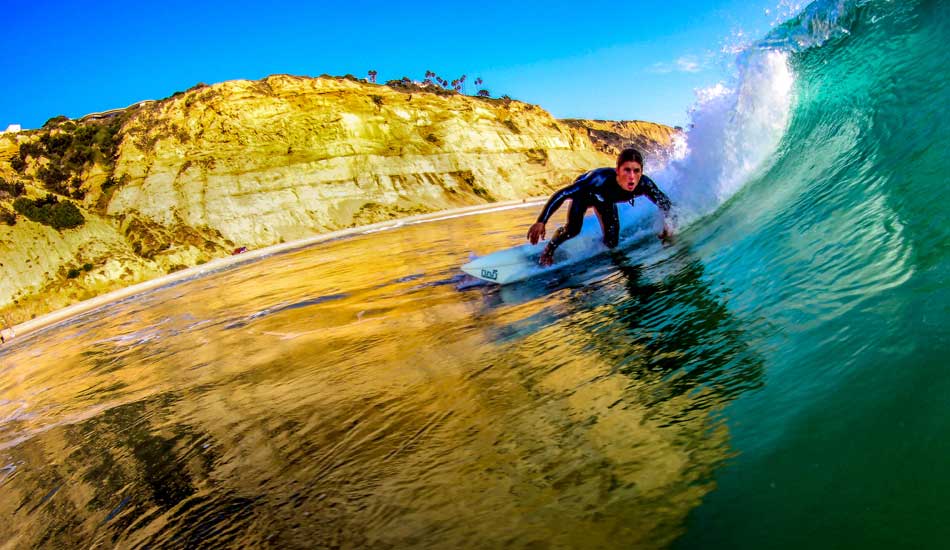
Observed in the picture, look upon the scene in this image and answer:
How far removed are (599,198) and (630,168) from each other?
31.6 inches

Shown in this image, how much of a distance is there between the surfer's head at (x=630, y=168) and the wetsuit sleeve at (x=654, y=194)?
351mm

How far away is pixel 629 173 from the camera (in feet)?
24.5

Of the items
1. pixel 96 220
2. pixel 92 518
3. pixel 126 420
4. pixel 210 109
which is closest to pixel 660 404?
pixel 92 518

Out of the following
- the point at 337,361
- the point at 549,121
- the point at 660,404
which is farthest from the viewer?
the point at 549,121

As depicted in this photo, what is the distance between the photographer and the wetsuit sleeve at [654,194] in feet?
26.2

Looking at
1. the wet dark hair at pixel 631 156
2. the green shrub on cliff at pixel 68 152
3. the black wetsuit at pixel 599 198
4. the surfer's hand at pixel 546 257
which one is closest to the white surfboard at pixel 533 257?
the surfer's hand at pixel 546 257

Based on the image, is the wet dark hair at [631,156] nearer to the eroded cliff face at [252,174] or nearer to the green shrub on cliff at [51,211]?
the eroded cliff face at [252,174]

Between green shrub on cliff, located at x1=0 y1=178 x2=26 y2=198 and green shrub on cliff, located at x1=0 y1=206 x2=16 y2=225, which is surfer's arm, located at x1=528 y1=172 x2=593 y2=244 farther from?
green shrub on cliff, located at x1=0 y1=178 x2=26 y2=198

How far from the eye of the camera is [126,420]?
5.41 meters

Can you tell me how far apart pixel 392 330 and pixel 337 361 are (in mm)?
1016

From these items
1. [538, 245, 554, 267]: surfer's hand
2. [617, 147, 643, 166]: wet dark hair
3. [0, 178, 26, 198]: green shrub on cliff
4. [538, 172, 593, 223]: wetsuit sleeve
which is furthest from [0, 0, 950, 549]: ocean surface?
[0, 178, 26, 198]: green shrub on cliff

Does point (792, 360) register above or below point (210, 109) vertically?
below

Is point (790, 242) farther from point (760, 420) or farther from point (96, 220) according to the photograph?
point (96, 220)

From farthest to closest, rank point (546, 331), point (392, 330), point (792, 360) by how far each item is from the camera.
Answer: point (392, 330) < point (546, 331) < point (792, 360)
